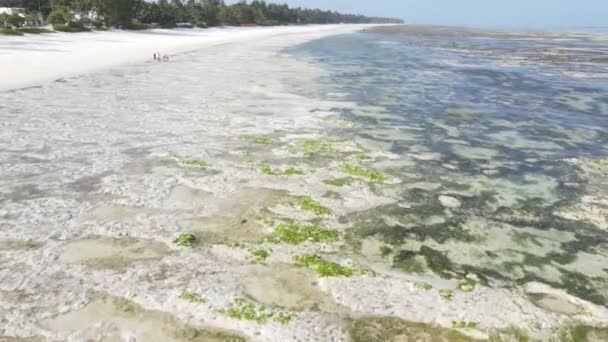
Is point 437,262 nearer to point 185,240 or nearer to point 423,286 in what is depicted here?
point 423,286

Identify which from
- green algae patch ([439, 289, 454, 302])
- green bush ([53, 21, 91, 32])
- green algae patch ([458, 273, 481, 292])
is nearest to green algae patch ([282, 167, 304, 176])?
green algae patch ([458, 273, 481, 292])

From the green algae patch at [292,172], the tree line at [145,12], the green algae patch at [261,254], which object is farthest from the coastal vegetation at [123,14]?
the green algae patch at [261,254]

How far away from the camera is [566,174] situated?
11953 millimetres

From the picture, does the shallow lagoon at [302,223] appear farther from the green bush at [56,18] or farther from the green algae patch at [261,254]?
the green bush at [56,18]

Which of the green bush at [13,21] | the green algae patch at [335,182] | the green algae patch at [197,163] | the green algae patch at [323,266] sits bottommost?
the green algae patch at [323,266]

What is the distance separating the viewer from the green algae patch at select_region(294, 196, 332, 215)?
9.38 meters

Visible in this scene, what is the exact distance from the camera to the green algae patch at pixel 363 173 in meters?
11.2

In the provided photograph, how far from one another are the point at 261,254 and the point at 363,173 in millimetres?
4673

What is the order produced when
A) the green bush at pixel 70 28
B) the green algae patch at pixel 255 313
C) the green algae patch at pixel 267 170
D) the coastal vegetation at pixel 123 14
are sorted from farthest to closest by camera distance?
1. the coastal vegetation at pixel 123 14
2. the green bush at pixel 70 28
3. the green algae patch at pixel 267 170
4. the green algae patch at pixel 255 313

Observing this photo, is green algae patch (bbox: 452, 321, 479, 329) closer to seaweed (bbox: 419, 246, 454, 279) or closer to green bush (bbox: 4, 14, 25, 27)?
seaweed (bbox: 419, 246, 454, 279)

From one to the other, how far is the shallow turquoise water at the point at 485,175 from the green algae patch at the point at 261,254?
183cm

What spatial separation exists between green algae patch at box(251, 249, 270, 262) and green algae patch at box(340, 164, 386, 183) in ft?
13.7

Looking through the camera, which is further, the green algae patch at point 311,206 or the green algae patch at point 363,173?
the green algae patch at point 363,173

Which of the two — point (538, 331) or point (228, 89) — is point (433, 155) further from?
point (228, 89)
